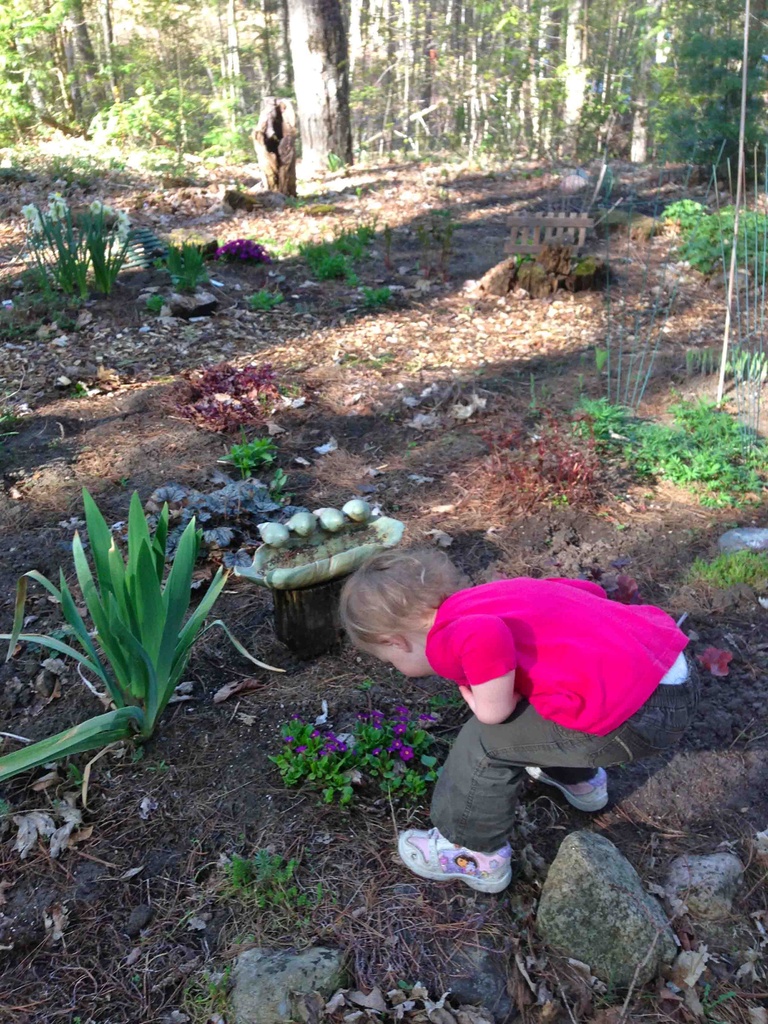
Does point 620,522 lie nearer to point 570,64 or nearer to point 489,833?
point 489,833

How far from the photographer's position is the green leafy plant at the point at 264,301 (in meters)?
6.45

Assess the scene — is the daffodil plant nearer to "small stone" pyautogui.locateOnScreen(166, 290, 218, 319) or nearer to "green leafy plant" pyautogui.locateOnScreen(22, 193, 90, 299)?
"green leafy plant" pyautogui.locateOnScreen(22, 193, 90, 299)

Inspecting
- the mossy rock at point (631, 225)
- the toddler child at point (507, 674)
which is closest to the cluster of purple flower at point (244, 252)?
the mossy rock at point (631, 225)

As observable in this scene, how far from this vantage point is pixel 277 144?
941 cm

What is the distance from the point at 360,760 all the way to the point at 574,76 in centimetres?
1489

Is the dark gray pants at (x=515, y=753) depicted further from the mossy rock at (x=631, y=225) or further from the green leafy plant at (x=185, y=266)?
the mossy rock at (x=631, y=225)

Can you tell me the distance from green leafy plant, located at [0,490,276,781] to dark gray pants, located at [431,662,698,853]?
0.94m

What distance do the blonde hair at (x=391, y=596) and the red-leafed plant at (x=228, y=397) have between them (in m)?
2.89

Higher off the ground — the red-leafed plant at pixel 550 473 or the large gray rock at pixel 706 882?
the red-leafed plant at pixel 550 473

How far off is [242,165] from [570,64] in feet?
21.8

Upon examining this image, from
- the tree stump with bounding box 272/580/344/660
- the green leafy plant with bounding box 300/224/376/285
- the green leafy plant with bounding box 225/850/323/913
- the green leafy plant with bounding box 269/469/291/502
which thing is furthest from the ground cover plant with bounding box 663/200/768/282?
the green leafy plant with bounding box 225/850/323/913

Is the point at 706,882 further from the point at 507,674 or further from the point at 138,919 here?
the point at 138,919

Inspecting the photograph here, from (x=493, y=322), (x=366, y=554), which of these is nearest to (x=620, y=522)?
(x=366, y=554)

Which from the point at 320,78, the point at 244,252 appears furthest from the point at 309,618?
the point at 320,78
